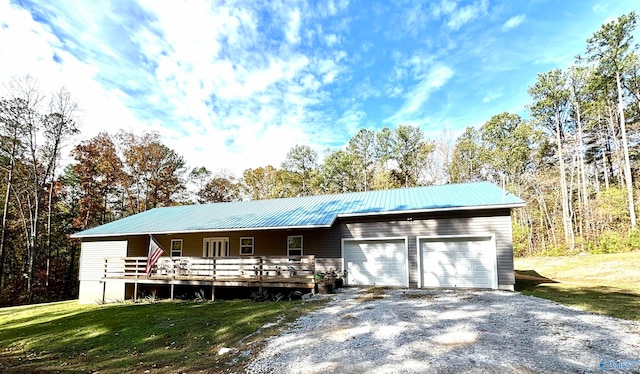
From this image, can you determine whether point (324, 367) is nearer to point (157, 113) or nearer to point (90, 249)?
point (90, 249)

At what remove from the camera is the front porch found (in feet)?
35.5

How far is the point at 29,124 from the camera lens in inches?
797

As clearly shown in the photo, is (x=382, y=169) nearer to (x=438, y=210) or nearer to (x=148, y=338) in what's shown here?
(x=438, y=210)

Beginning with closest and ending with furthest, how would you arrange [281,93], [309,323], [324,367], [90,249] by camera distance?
[324,367]
[309,323]
[90,249]
[281,93]

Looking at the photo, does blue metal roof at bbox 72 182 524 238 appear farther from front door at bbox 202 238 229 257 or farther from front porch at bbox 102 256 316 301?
front porch at bbox 102 256 316 301

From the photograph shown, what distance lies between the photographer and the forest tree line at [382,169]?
20.1 m

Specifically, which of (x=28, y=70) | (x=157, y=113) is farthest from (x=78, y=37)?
(x=28, y=70)

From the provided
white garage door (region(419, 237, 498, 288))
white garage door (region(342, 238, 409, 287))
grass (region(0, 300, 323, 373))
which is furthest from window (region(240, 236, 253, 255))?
white garage door (region(419, 237, 498, 288))

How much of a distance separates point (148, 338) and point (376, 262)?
304 inches

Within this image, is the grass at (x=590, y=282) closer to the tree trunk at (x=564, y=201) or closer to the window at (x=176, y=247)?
the tree trunk at (x=564, y=201)

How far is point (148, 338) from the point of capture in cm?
716

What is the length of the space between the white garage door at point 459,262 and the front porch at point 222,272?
424cm

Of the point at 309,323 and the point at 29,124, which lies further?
the point at 29,124

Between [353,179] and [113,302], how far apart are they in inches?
883
